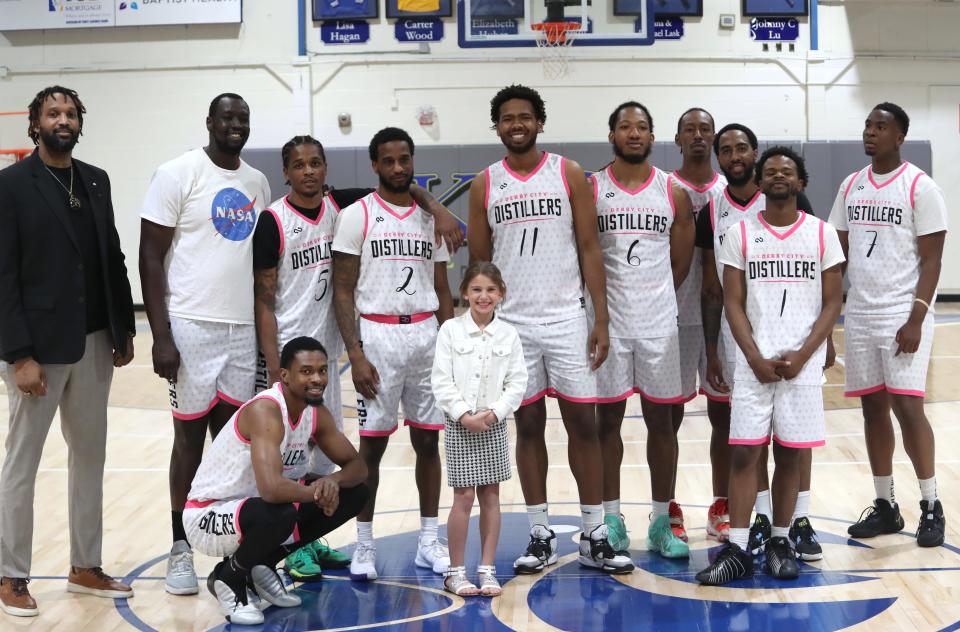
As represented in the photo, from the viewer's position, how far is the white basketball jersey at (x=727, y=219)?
4.55 metres

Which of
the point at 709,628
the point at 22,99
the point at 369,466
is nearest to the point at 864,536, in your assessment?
the point at 709,628

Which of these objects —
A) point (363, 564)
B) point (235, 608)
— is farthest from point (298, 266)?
point (235, 608)

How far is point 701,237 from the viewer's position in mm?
4734

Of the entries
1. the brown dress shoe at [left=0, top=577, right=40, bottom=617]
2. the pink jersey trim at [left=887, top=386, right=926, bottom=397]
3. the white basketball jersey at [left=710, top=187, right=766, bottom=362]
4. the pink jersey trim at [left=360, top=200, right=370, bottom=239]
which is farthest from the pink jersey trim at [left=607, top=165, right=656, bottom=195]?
the brown dress shoe at [left=0, top=577, right=40, bottom=617]

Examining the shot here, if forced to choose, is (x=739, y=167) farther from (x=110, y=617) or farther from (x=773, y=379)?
(x=110, y=617)

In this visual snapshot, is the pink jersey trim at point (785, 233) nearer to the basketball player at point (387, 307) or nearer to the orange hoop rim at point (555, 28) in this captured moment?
the basketball player at point (387, 307)

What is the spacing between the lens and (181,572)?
423 cm

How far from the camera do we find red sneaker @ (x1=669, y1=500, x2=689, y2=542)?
15.7ft

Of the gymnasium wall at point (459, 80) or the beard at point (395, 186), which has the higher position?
the gymnasium wall at point (459, 80)

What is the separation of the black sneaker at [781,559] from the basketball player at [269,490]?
1654 mm

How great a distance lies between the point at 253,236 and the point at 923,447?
121 inches

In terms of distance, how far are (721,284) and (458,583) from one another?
1708 millimetres

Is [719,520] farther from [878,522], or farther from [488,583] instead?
[488,583]

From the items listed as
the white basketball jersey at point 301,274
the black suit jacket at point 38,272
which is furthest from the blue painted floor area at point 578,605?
the black suit jacket at point 38,272
